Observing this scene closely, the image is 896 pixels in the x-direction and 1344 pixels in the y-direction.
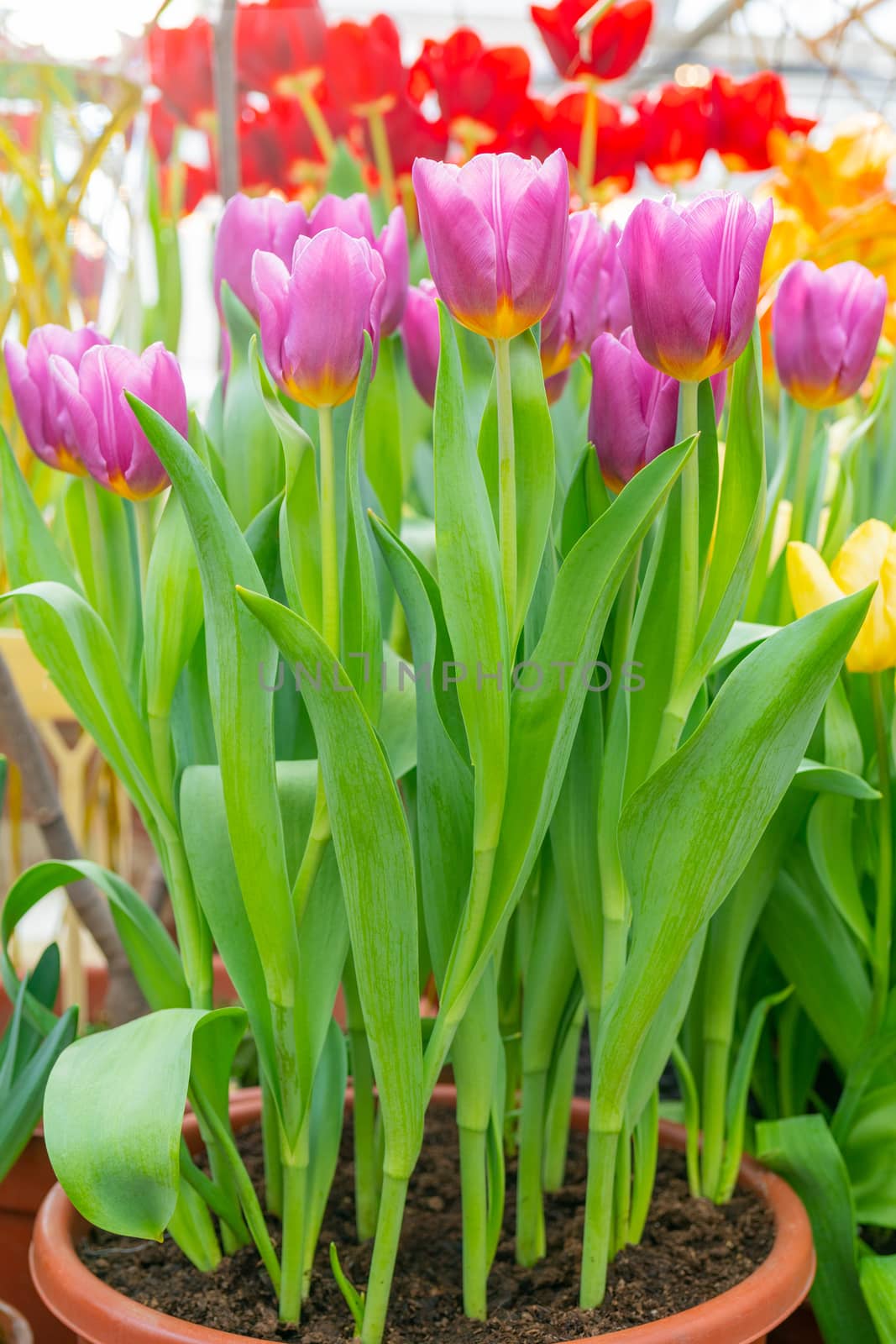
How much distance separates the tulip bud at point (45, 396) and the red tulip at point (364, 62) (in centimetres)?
60

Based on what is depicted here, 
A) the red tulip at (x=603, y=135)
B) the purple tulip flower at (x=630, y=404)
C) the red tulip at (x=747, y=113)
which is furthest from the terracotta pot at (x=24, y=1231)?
the red tulip at (x=747, y=113)

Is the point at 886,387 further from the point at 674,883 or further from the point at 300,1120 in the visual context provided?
the point at 300,1120

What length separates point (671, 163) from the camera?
106 centimetres

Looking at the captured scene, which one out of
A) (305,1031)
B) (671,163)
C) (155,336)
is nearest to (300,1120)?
(305,1031)

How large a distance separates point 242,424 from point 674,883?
0.25m

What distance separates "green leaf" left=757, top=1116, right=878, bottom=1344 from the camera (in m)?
0.52

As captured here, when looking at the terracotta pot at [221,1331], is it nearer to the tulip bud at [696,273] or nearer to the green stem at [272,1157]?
the green stem at [272,1157]

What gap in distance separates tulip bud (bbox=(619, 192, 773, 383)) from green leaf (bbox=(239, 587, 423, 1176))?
5.5 inches

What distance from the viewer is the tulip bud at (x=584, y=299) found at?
17.9 inches

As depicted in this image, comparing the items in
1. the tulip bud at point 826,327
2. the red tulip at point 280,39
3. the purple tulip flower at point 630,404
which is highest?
the red tulip at point 280,39

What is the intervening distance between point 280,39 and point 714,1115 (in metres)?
0.88

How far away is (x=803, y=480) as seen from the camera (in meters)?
0.58

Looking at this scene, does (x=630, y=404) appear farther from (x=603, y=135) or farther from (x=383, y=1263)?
(x=603, y=135)

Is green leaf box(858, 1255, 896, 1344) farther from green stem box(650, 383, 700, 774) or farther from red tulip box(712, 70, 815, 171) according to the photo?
red tulip box(712, 70, 815, 171)
